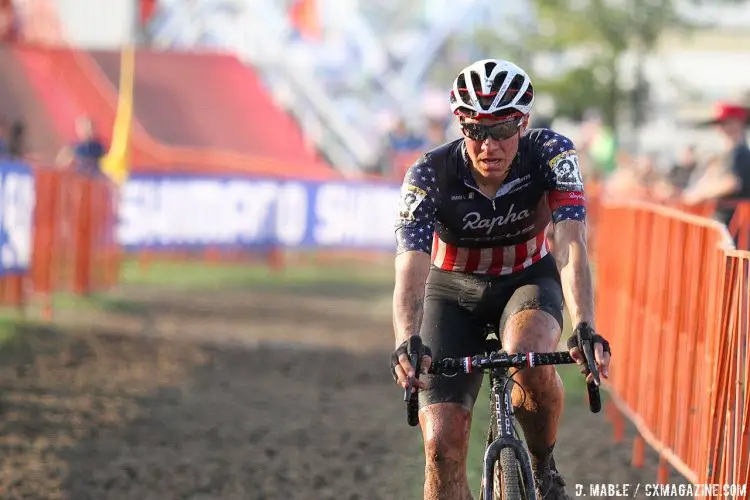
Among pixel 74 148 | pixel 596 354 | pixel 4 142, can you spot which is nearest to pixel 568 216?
pixel 596 354

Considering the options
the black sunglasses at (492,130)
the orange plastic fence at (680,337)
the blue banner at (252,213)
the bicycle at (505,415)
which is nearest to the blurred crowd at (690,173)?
the orange plastic fence at (680,337)

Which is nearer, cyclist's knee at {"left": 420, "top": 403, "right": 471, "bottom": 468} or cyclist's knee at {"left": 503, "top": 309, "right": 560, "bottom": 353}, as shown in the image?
cyclist's knee at {"left": 420, "top": 403, "right": 471, "bottom": 468}

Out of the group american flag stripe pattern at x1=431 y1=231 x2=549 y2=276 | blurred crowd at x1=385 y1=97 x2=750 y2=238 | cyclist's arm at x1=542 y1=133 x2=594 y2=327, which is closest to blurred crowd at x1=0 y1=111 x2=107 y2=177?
blurred crowd at x1=385 y1=97 x2=750 y2=238

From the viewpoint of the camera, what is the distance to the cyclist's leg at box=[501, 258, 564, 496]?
5922mm

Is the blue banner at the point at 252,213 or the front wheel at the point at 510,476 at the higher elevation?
the blue banner at the point at 252,213

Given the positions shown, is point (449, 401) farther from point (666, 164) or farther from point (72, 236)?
point (666, 164)

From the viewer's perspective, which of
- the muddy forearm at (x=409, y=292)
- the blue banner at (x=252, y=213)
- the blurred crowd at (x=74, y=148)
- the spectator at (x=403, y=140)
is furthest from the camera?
the spectator at (x=403, y=140)

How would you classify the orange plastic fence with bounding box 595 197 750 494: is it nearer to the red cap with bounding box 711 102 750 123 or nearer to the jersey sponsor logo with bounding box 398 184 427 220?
the red cap with bounding box 711 102 750 123

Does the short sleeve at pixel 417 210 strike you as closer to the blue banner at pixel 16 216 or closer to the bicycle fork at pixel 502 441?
the bicycle fork at pixel 502 441

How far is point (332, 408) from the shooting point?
36.6 ft

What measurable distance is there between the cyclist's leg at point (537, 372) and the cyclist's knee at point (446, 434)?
32cm

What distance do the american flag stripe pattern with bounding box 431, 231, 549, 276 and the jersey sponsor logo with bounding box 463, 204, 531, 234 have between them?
16 centimetres

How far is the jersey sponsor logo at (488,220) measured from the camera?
615cm

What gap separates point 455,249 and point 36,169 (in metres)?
9.05
